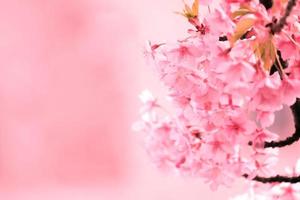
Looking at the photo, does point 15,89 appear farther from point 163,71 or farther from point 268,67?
point 268,67

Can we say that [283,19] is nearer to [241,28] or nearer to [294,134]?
[241,28]

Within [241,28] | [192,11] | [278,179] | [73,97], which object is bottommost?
[278,179]

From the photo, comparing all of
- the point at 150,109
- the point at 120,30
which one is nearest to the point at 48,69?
the point at 120,30

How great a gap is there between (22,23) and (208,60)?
207 centimetres

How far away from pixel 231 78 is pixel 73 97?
2.09m

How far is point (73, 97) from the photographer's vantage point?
9.62 ft

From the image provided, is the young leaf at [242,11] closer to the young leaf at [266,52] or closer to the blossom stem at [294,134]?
the young leaf at [266,52]

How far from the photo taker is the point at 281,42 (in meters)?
0.92

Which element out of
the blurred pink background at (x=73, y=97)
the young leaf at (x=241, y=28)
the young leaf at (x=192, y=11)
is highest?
the blurred pink background at (x=73, y=97)

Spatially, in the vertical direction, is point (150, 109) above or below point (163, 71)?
above

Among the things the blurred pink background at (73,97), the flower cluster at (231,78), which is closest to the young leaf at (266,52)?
the flower cluster at (231,78)

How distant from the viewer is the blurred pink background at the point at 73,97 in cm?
288

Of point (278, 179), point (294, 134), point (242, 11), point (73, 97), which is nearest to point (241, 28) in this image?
point (242, 11)

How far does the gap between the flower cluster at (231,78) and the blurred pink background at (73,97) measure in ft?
5.72
